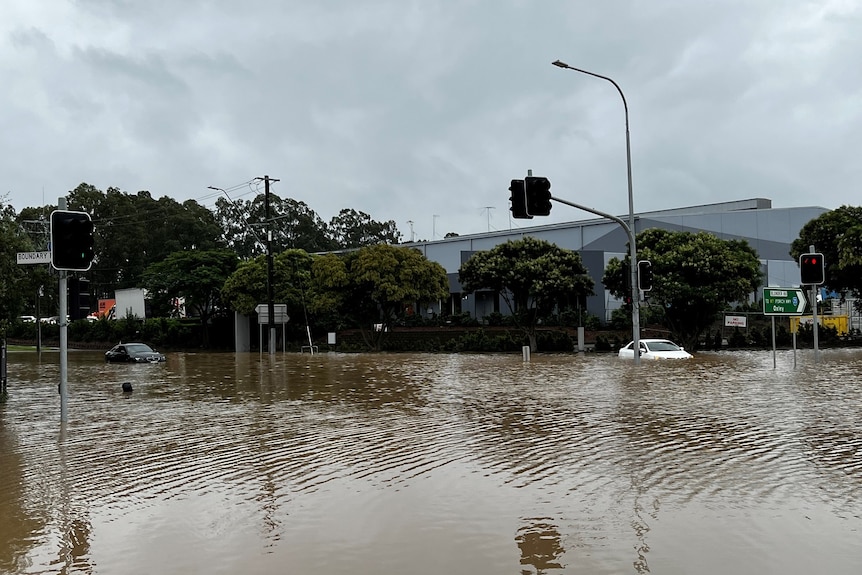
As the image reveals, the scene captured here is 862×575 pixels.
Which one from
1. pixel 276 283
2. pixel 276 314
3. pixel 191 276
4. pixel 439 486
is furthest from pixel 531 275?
pixel 439 486

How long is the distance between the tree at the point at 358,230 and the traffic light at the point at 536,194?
85.6 metres

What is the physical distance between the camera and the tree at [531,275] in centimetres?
4856

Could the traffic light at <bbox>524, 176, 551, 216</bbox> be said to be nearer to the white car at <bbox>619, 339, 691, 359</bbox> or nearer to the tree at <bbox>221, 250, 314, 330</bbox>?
the white car at <bbox>619, 339, 691, 359</bbox>

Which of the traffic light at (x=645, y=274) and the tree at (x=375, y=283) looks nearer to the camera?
the traffic light at (x=645, y=274)

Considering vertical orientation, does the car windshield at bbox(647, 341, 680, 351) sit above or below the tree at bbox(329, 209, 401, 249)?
below

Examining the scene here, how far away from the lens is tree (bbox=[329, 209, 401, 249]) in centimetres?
10912

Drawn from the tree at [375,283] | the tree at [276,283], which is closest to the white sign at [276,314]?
the tree at [375,283]

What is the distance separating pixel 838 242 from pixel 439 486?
136ft

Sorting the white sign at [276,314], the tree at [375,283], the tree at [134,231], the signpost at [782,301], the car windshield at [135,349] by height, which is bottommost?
the car windshield at [135,349]

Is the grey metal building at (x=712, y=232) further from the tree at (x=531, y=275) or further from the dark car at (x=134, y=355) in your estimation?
the dark car at (x=134, y=355)

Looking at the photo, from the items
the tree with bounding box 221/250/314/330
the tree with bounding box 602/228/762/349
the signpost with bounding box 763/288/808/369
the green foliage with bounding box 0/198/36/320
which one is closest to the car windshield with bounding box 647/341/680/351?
the signpost with bounding box 763/288/808/369

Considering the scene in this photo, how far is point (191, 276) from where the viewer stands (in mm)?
64125

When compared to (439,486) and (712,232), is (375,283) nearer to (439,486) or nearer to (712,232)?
(712,232)

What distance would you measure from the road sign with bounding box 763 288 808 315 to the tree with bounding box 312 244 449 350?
84.4 feet
